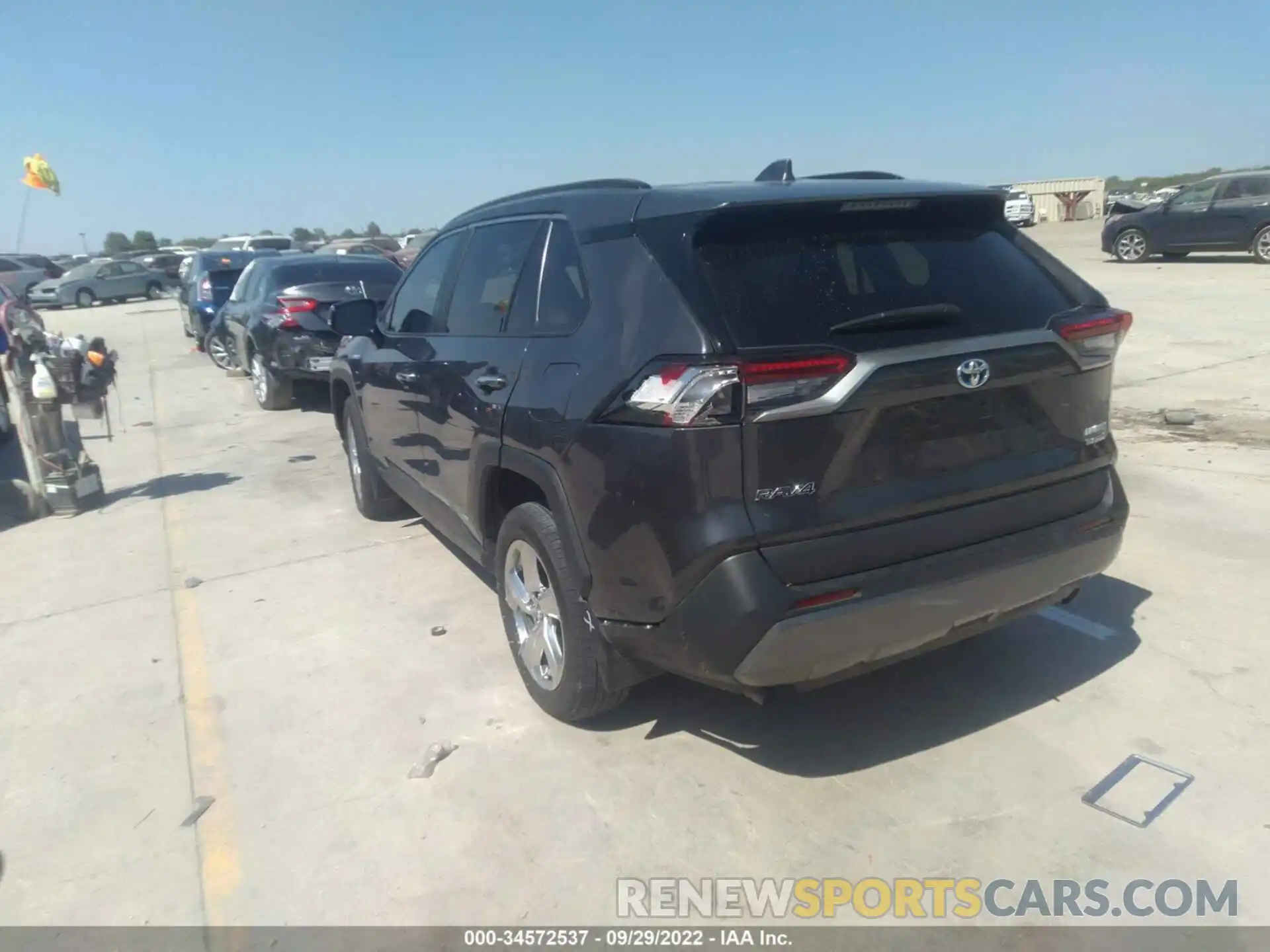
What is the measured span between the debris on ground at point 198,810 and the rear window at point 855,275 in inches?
95.4

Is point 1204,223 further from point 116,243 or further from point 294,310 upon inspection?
point 116,243

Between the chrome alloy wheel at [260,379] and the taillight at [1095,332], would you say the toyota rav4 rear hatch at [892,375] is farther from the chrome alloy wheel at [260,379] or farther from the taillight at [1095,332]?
Answer: the chrome alloy wheel at [260,379]

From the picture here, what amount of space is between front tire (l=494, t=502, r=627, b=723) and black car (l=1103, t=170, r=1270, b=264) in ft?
64.9

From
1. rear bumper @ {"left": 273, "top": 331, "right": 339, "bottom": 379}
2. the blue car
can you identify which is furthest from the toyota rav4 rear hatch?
the blue car

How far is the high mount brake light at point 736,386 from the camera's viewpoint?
8.87 feet

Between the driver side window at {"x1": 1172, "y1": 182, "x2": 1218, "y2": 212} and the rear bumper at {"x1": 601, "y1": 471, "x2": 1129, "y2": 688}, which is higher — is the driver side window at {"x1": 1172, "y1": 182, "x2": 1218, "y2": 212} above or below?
above

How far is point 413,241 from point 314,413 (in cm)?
2455

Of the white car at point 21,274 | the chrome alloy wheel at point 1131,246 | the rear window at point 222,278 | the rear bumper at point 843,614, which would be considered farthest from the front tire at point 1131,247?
the white car at point 21,274

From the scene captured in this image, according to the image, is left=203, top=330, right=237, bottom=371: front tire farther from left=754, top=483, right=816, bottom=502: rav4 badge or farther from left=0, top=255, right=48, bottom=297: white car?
left=0, top=255, right=48, bottom=297: white car

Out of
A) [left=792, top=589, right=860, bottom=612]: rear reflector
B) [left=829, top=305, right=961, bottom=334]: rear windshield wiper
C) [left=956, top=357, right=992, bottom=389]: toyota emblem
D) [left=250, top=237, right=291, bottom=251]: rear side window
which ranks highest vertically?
[left=250, top=237, right=291, bottom=251]: rear side window

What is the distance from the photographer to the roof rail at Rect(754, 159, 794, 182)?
3.69 meters

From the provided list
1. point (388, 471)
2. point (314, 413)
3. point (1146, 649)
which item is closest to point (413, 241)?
point (314, 413)

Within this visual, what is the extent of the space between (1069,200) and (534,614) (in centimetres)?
4671

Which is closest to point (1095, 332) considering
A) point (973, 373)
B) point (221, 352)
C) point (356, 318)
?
point (973, 373)
